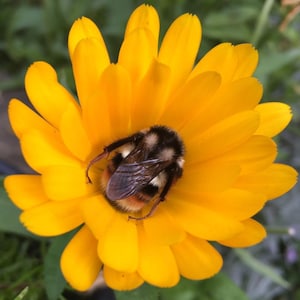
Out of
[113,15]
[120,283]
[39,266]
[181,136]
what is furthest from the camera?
[113,15]

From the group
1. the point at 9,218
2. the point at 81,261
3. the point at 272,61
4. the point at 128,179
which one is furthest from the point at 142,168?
the point at 272,61

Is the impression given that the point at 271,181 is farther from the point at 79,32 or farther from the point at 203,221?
the point at 79,32

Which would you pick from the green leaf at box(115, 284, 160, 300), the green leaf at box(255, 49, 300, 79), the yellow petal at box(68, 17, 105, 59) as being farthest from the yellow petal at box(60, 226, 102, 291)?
the green leaf at box(255, 49, 300, 79)

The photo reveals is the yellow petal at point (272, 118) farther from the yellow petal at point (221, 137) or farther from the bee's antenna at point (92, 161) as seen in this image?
the bee's antenna at point (92, 161)

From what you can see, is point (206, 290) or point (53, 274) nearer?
point (53, 274)

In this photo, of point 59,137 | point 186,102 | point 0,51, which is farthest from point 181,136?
point 0,51

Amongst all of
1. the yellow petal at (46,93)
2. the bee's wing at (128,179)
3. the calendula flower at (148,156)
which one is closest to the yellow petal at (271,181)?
the calendula flower at (148,156)

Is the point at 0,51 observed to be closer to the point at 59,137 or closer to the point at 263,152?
the point at 59,137
